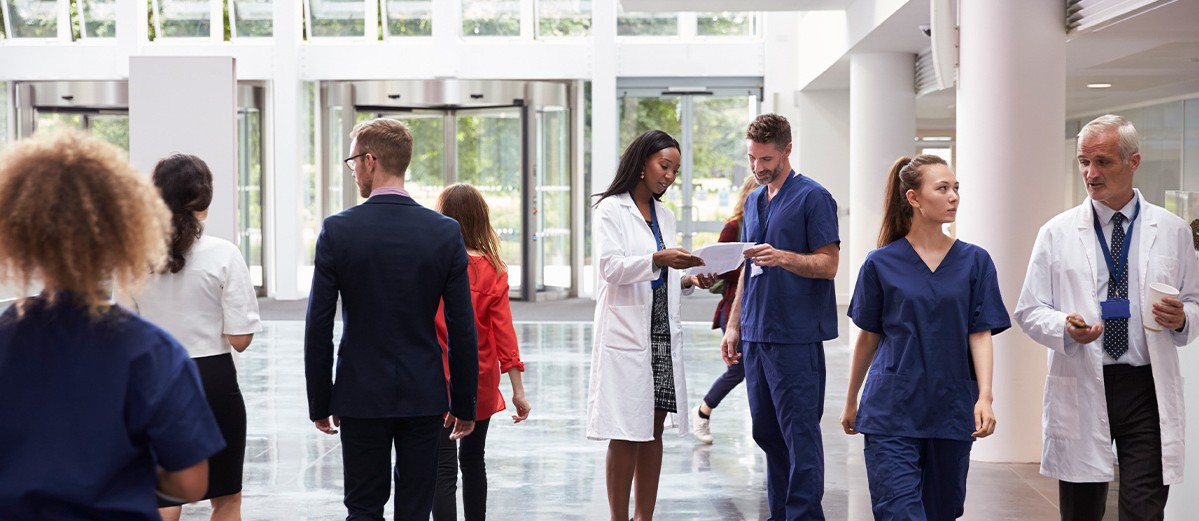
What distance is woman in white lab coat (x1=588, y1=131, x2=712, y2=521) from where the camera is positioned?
4801 mm

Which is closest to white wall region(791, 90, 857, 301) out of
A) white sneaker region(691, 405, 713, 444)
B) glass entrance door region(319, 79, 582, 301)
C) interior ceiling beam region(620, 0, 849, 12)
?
glass entrance door region(319, 79, 582, 301)

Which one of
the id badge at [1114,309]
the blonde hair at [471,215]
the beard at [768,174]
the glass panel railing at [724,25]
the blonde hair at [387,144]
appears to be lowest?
the id badge at [1114,309]

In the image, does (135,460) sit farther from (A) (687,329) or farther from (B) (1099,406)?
(A) (687,329)

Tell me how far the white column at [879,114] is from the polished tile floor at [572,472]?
293cm

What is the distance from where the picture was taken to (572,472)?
6.57 meters

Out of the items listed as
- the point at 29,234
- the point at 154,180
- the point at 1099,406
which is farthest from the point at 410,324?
the point at 1099,406

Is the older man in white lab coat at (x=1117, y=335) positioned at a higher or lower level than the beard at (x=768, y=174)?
lower

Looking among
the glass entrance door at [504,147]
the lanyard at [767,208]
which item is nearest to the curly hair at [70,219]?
the lanyard at [767,208]

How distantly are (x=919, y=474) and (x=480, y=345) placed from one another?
167 centimetres

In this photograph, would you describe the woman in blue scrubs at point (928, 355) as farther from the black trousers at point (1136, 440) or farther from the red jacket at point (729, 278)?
the red jacket at point (729, 278)

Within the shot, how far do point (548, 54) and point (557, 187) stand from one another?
190cm

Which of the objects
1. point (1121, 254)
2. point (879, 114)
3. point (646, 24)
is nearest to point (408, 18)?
point (646, 24)

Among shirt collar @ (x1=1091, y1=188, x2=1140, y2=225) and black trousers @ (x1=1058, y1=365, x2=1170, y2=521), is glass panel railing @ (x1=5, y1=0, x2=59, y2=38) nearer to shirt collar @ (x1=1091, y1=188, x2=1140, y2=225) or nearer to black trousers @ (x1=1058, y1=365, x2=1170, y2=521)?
shirt collar @ (x1=1091, y1=188, x2=1140, y2=225)

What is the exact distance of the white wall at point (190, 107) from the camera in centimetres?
628
